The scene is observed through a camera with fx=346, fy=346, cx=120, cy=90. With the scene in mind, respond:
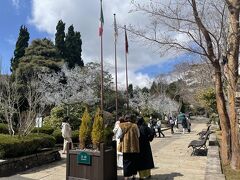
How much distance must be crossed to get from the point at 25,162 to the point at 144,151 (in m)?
3.71

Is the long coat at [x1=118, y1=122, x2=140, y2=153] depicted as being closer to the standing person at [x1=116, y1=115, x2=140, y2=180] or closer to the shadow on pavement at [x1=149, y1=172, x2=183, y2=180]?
the standing person at [x1=116, y1=115, x2=140, y2=180]

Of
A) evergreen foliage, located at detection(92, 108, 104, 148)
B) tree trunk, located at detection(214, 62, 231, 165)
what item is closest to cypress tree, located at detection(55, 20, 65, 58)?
tree trunk, located at detection(214, 62, 231, 165)

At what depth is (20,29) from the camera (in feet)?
158

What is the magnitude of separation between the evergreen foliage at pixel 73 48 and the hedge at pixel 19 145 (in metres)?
37.4

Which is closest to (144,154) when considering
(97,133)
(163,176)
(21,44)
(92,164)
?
(163,176)

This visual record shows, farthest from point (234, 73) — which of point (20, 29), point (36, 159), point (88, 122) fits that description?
point (20, 29)

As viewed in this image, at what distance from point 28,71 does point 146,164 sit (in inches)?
1315

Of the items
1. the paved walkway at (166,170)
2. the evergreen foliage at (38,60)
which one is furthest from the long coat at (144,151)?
the evergreen foliage at (38,60)

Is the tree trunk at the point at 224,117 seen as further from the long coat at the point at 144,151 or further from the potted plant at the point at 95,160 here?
the potted plant at the point at 95,160

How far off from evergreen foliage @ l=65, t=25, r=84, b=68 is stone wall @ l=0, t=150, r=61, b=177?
37249mm

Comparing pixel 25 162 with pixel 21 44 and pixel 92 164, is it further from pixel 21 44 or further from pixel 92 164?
pixel 21 44

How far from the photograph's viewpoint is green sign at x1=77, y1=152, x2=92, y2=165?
7.71 meters

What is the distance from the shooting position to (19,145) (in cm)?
999

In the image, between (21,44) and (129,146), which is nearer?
(129,146)
